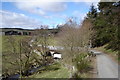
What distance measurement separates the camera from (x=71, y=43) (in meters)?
20.2

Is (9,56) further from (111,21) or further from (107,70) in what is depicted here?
(111,21)

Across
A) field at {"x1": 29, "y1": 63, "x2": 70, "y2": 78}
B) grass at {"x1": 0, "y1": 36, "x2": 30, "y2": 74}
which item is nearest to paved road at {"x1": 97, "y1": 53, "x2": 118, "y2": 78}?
field at {"x1": 29, "y1": 63, "x2": 70, "y2": 78}

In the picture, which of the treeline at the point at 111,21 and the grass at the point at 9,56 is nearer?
the grass at the point at 9,56

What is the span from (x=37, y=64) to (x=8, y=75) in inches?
267

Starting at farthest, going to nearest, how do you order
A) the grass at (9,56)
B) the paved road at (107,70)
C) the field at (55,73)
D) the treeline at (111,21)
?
the treeline at (111,21) → the grass at (9,56) → the field at (55,73) → the paved road at (107,70)

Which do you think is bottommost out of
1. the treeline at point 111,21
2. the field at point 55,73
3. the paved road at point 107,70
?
the field at point 55,73

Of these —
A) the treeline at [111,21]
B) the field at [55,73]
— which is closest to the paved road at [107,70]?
the field at [55,73]

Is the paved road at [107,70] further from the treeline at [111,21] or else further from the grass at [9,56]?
the grass at [9,56]

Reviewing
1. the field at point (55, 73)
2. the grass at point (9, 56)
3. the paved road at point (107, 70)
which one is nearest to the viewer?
the paved road at point (107, 70)

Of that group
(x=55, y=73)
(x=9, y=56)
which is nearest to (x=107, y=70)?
(x=55, y=73)

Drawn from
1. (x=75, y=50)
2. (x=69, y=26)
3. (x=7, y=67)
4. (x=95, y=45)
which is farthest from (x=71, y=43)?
(x=95, y=45)

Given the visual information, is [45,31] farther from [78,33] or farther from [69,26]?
[78,33]

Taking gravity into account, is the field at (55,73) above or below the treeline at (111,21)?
below

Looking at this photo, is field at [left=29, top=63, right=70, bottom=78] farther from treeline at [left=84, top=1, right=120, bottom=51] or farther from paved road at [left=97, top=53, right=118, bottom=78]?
treeline at [left=84, top=1, right=120, bottom=51]
